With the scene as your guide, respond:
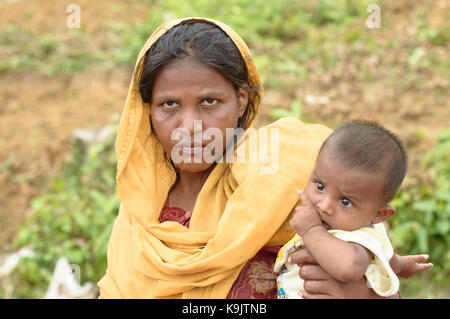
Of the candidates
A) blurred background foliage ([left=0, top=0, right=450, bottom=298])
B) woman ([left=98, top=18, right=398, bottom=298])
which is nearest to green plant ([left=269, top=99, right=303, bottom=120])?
blurred background foliage ([left=0, top=0, right=450, bottom=298])

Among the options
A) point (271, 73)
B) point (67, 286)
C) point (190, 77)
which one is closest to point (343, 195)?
point (190, 77)

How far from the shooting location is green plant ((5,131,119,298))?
3309mm

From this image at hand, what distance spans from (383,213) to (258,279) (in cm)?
53

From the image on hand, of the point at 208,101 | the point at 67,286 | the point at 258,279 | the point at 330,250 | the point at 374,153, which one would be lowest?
the point at 67,286

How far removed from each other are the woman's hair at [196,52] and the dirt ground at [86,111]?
221 cm

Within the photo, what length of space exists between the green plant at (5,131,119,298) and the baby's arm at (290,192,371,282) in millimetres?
2034

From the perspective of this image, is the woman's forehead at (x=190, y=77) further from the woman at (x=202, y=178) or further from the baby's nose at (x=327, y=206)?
the baby's nose at (x=327, y=206)

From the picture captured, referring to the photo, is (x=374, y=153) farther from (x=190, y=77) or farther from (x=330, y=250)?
(x=190, y=77)

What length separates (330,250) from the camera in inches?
55.8

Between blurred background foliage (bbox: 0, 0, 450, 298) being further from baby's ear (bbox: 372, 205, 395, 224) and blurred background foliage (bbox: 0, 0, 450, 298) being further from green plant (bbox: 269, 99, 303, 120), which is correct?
baby's ear (bbox: 372, 205, 395, 224)

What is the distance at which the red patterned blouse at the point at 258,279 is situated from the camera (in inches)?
→ 69.2

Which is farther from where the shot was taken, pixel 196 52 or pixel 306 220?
pixel 196 52

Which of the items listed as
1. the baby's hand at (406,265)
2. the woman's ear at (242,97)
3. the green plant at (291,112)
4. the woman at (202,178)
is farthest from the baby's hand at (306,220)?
the green plant at (291,112)
